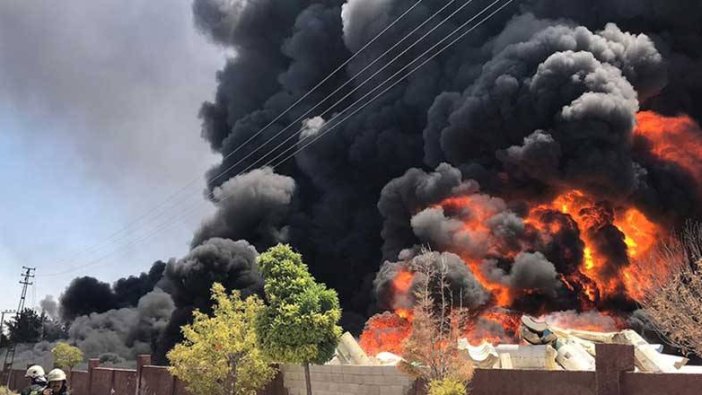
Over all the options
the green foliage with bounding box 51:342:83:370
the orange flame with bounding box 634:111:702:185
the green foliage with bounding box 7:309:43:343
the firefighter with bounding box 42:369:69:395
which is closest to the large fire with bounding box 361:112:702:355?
the orange flame with bounding box 634:111:702:185

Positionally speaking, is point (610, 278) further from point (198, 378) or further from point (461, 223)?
A: point (198, 378)

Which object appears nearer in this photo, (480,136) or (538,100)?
(538,100)

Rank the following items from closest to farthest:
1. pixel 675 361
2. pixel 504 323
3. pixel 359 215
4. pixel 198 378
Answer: pixel 675 361 → pixel 198 378 → pixel 504 323 → pixel 359 215

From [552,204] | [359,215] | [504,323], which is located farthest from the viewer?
[359,215]

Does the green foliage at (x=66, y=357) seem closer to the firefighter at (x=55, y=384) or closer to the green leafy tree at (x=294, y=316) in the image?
the green leafy tree at (x=294, y=316)

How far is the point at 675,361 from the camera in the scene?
84.5 ft

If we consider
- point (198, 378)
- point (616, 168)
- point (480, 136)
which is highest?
point (480, 136)

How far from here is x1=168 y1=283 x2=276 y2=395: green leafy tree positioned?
94.0 ft

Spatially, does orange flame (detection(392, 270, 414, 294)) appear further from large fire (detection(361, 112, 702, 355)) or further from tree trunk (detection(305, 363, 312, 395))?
tree trunk (detection(305, 363, 312, 395))

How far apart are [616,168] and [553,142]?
15.8ft

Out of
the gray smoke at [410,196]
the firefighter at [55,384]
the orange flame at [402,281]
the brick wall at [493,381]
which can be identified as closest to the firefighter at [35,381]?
the firefighter at [55,384]

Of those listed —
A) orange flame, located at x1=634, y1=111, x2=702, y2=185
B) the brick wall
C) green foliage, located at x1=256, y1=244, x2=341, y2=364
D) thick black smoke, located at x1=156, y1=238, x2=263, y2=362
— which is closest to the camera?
the brick wall

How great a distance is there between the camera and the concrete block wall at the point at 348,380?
79.9 feet

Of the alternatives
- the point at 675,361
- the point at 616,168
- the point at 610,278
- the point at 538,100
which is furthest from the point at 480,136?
the point at 675,361
